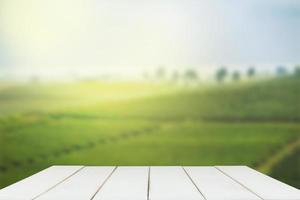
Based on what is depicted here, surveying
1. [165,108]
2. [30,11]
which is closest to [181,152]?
[165,108]

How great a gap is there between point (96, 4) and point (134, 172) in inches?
75.4

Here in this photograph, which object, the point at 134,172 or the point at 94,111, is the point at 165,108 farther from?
the point at 134,172

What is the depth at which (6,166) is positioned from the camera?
12.1 ft

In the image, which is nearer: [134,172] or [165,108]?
[134,172]

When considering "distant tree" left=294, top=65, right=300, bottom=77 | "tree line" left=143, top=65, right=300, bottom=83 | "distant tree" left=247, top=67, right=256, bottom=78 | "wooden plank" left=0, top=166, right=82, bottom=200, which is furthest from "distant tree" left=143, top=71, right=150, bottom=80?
"wooden plank" left=0, top=166, right=82, bottom=200

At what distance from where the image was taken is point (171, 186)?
1.79 meters

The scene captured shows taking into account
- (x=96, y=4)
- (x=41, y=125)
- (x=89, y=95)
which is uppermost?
(x=96, y=4)

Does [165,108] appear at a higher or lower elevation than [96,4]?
lower

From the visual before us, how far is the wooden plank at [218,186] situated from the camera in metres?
1.53

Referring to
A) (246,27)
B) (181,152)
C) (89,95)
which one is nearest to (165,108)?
(181,152)

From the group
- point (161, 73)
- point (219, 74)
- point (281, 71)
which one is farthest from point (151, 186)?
point (281, 71)

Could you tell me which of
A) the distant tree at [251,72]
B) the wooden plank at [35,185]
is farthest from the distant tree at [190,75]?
the wooden plank at [35,185]

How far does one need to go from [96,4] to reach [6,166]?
61.8 inches

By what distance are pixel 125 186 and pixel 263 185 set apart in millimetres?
564
